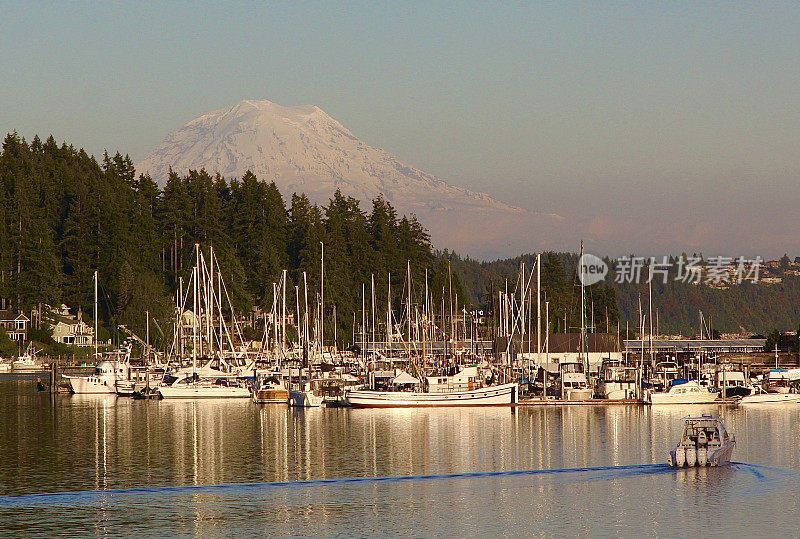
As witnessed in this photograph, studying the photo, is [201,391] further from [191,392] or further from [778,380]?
[778,380]

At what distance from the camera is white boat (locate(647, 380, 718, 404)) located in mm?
98812

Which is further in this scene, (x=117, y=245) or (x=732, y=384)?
(x=117, y=245)

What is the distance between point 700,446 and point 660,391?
45443 mm

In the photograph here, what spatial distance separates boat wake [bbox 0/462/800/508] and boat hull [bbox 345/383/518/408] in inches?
1393

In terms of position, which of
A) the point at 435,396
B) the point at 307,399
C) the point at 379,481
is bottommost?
the point at 379,481

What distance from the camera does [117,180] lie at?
19362 cm

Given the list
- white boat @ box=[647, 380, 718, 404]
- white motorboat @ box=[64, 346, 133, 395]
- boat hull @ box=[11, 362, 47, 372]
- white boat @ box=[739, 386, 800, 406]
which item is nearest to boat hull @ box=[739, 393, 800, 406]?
white boat @ box=[739, 386, 800, 406]

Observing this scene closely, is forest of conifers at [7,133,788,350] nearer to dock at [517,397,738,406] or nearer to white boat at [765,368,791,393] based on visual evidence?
white boat at [765,368,791,393]

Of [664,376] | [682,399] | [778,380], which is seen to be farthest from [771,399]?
[664,376]

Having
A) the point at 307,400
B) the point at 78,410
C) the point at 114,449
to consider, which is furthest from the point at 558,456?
the point at 78,410

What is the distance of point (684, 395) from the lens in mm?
99938

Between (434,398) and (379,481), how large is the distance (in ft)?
131

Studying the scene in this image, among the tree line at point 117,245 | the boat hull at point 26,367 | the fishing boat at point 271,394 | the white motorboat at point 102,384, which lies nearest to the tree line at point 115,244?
the tree line at point 117,245

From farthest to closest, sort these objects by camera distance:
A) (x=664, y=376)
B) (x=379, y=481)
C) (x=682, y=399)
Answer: (x=664, y=376) → (x=682, y=399) → (x=379, y=481)
